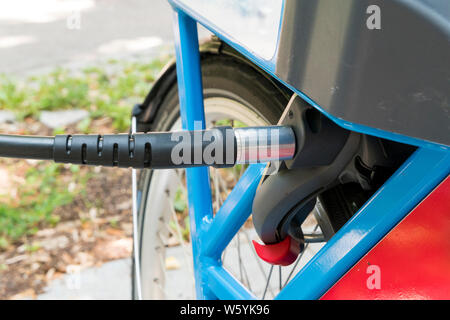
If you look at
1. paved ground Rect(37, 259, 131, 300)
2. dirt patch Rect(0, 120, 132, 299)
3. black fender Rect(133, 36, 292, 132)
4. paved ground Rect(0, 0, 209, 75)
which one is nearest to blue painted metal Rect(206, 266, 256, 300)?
black fender Rect(133, 36, 292, 132)

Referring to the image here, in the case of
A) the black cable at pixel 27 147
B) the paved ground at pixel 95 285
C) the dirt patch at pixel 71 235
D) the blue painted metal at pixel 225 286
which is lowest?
the blue painted metal at pixel 225 286

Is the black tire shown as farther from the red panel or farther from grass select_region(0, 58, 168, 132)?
grass select_region(0, 58, 168, 132)

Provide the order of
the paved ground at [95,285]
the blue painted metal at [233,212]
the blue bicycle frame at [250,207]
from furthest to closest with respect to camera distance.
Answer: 1. the paved ground at [95,285]
2. the blue painted metal at [233,212]
3. the blue bicycle frame at [250,207]

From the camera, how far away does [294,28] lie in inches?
19.7

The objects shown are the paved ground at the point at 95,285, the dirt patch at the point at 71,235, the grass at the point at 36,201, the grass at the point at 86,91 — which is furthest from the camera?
the grass at the point at 86,91

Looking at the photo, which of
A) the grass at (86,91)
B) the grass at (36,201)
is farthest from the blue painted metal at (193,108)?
the grass at (86,91)

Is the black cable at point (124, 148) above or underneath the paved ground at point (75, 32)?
underneath

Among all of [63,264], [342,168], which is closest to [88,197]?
[63,264]

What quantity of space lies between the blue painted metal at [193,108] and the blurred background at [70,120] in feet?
3.59

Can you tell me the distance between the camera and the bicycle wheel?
97 cm

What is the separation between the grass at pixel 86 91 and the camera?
3102mm

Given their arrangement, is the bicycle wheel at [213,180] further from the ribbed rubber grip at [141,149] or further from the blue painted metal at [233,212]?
the ribbed rubber grip at [141,149]
